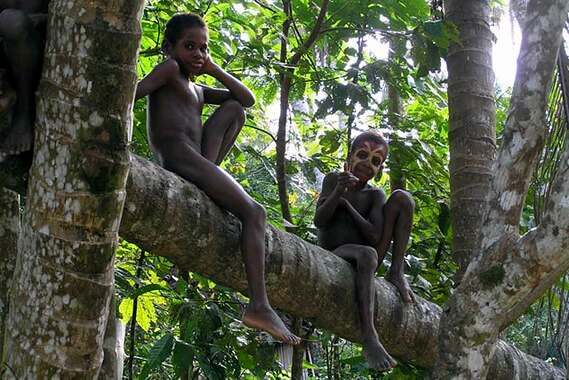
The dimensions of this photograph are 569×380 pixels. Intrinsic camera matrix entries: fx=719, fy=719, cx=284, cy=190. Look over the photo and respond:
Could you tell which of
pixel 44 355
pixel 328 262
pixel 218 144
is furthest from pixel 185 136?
pixel 44 355

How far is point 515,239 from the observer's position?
2.97 m

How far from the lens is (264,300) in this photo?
3.10 m

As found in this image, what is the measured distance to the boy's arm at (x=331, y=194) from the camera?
3934 mm

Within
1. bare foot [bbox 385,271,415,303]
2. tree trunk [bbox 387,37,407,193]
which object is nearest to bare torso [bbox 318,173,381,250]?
bare foot [bbox 385,271,415,303]

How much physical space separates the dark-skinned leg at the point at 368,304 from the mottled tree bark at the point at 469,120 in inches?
36.7

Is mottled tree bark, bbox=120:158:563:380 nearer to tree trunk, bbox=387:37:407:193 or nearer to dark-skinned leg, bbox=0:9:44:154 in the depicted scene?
dark-skinned leg, bbox=0:9:44:154

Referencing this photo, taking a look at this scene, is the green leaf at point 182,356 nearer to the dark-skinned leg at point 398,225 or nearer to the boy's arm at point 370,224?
the dark-skinned leg at point 398,225

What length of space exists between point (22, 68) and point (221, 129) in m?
1.45

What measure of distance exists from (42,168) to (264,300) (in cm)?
131

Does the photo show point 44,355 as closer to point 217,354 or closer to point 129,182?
point 129,182

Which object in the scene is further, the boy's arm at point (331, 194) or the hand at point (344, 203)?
the hand at point (344, 203)

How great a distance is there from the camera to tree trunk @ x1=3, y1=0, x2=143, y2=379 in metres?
2.01

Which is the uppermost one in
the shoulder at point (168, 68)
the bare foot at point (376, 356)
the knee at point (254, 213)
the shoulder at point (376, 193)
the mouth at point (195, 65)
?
the mouth at point (195, 65)

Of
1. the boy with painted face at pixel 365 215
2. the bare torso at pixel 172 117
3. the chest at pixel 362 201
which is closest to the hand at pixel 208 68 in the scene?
the bare torso at pixel 172 117
